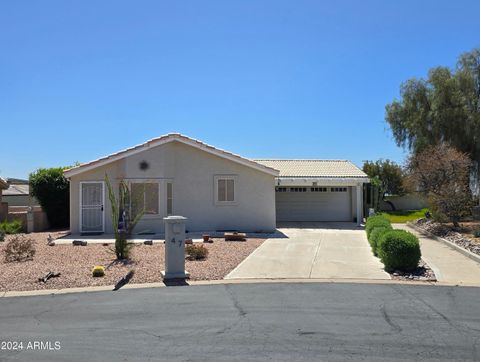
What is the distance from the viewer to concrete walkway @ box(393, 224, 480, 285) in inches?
400

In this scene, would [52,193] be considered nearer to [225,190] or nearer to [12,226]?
[12,226]

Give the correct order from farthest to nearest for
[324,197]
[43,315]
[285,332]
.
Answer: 1. [324,197]
2. [43,315]
3. [285,332]

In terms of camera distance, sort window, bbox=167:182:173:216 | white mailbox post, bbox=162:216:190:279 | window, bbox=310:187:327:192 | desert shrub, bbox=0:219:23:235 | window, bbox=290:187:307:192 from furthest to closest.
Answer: window, bbox=290:187:307:192 → window, bbox=310:187:327:192 → desert shrub, bbox=0:219:23:235 → window, bbox=167:182:173:216 → white mailbox post, bbox=162:216:190:279

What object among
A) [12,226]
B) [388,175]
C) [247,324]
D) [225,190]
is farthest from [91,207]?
[388,175]

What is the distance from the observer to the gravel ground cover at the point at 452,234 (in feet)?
47.2

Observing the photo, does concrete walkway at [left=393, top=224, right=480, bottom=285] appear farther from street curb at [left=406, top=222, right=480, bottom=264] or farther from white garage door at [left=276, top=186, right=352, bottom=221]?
white garage door at [left=276, top=186, right=352, bottom=221]

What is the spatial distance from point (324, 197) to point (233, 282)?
17.6 metres

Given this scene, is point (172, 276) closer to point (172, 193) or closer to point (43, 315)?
point (43, 315)

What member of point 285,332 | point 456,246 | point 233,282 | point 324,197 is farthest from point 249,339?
point 324,197

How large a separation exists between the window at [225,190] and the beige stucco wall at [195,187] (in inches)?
7.1

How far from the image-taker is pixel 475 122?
2878 cm

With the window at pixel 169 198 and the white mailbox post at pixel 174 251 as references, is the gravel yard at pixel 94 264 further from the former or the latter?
the window at pixel 169 198

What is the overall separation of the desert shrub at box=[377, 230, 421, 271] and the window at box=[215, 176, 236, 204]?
9601mm

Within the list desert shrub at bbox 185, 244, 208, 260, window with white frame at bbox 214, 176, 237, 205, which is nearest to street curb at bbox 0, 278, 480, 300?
desert shrub at bbox 185, 244, 208, 260
